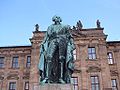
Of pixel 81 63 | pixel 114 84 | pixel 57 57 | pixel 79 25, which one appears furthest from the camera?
pixel 79 25

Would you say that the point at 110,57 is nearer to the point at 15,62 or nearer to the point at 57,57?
the point at 15,62

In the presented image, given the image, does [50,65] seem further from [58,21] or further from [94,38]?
[94,38]

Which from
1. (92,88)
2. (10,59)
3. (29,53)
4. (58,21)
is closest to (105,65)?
(92,88)

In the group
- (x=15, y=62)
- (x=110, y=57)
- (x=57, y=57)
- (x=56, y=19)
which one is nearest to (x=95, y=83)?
(x=110, y=57)

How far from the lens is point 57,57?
898cm

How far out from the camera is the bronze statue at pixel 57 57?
28.2 feet

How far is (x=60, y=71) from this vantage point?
868 cm

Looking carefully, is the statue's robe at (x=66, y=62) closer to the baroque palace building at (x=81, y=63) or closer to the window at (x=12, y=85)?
the baroque palace building at (x=81, y=63)

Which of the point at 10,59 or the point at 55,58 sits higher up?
the point at 10,59

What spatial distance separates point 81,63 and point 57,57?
20061mm

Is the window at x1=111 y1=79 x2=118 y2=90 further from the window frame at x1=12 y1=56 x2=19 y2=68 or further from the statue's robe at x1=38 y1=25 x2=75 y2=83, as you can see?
the statue's robe at x1=38 y1=25 x2=75 y2=83

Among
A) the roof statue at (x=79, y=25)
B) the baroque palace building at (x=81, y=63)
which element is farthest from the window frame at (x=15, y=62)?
the roof statue at (x=79, y=25)

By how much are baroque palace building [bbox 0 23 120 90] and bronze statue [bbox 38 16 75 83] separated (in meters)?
18.3

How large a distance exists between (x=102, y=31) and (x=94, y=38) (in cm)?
140
